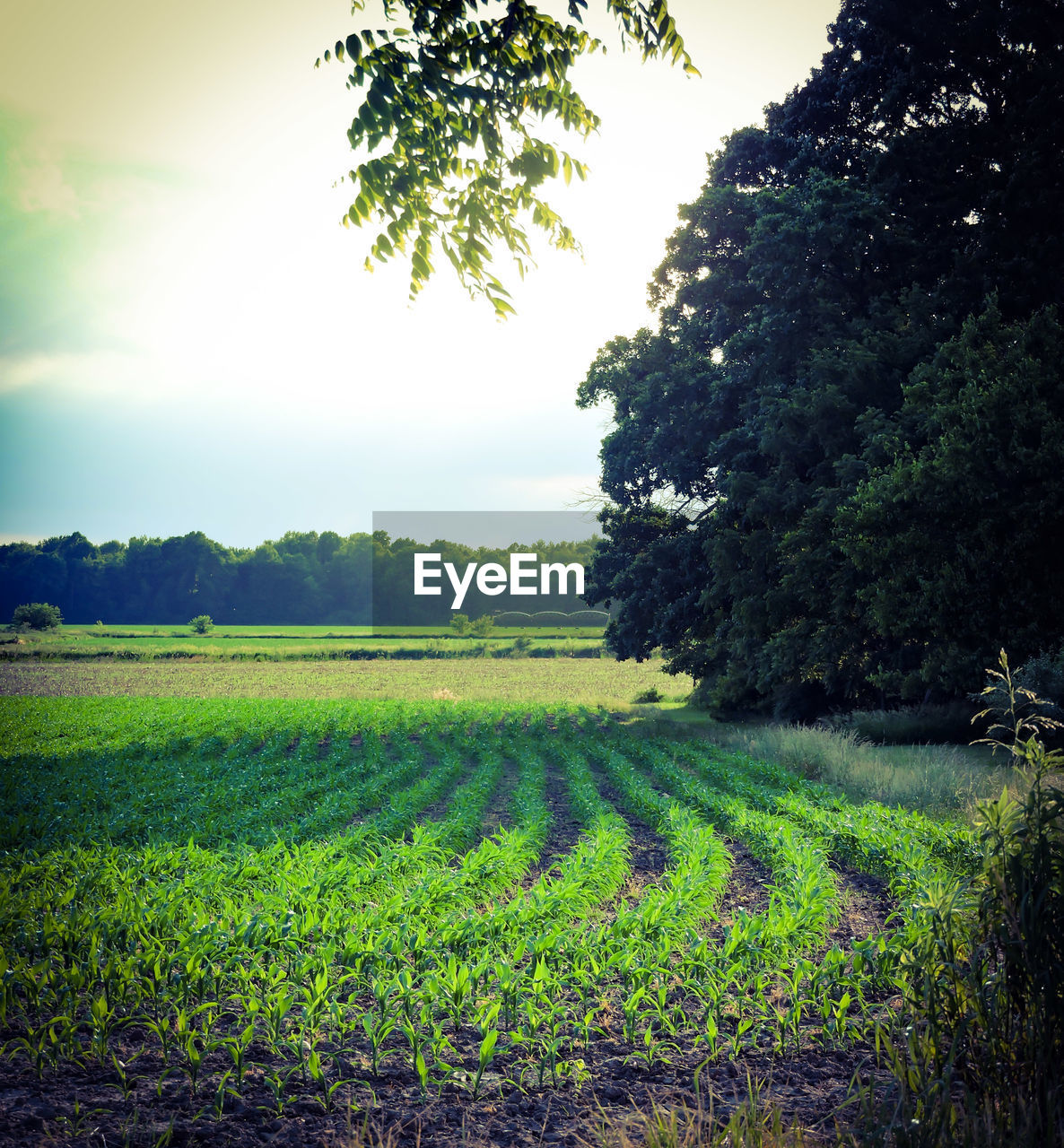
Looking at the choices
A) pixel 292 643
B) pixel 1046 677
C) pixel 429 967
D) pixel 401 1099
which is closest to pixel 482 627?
pixel 292 643

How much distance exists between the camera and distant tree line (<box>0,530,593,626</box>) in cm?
8394

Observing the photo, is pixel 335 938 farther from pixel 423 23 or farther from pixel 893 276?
pixel 893 276

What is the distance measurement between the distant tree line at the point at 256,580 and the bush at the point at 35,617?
503 cm

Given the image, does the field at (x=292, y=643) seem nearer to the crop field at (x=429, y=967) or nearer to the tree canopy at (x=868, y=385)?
the tree canopy at (x=868, y=385)

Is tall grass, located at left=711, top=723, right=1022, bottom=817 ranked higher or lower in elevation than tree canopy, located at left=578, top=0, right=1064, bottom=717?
lower

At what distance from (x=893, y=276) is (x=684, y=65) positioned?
20.3 meters

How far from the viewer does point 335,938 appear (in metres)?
5.85

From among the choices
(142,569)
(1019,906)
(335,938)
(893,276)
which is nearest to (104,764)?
(335,938)

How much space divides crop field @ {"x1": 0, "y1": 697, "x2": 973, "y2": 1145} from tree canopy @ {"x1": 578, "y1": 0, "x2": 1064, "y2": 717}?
8298 millimetres

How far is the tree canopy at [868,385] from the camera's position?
647 inches

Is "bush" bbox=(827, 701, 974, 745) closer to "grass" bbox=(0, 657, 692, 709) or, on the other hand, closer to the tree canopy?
the tree canopy

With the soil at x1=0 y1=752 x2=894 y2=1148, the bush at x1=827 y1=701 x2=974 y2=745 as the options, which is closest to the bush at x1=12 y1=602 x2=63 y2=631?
the bush at x1=827 y1=701 x2=974 y2=745

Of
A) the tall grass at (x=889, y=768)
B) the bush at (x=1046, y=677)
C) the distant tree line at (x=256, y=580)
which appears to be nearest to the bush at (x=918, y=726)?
the tall grass at (x=889, y=768)

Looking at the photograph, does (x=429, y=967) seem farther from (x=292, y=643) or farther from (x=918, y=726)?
(x=292, y=643)
